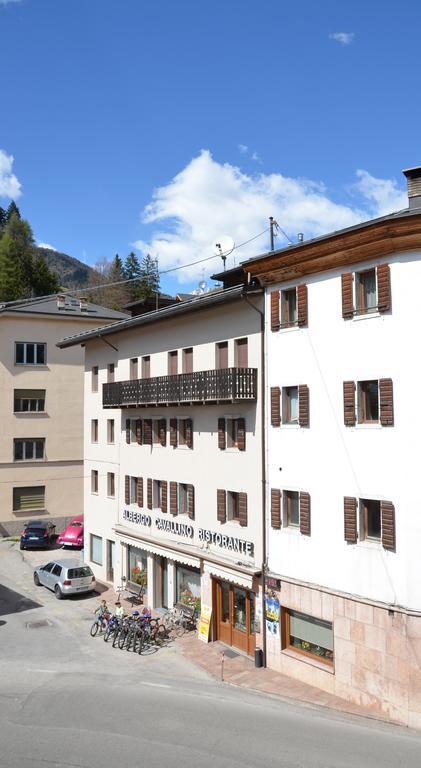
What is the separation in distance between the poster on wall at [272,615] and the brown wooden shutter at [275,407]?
239 inches

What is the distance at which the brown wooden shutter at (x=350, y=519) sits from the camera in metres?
18.2

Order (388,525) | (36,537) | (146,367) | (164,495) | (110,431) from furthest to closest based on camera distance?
(36,537) → (110,431) → (146,367) → (164,495) → (388,525)

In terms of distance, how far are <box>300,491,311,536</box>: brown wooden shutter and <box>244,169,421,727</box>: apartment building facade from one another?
3cm

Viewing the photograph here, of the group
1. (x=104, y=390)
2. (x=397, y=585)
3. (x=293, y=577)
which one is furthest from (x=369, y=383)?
(x=104, y=390)

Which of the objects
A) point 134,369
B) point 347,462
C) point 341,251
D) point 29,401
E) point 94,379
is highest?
point 341,251

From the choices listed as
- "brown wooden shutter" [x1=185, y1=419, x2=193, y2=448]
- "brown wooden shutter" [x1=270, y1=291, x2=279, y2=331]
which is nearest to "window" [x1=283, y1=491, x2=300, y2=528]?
"brown wooden shutter" [x1=270, y1=291, x2=279, y2=331]

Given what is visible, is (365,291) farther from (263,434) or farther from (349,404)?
(263,434)

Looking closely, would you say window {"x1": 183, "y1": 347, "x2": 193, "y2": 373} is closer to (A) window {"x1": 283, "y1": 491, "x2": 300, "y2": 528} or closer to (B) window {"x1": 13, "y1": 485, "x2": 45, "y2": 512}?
(A) window {"x1": 283, "y1": 491, "x2": 300, "y2": 528}

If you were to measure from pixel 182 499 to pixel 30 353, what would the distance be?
23808 millimetres

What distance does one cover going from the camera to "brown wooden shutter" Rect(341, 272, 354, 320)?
1858cm

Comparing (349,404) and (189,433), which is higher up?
(349,404)

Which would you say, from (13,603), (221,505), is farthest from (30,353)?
(221,505)

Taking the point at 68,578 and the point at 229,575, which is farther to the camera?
the point at 68,578

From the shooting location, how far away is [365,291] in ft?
60.8
